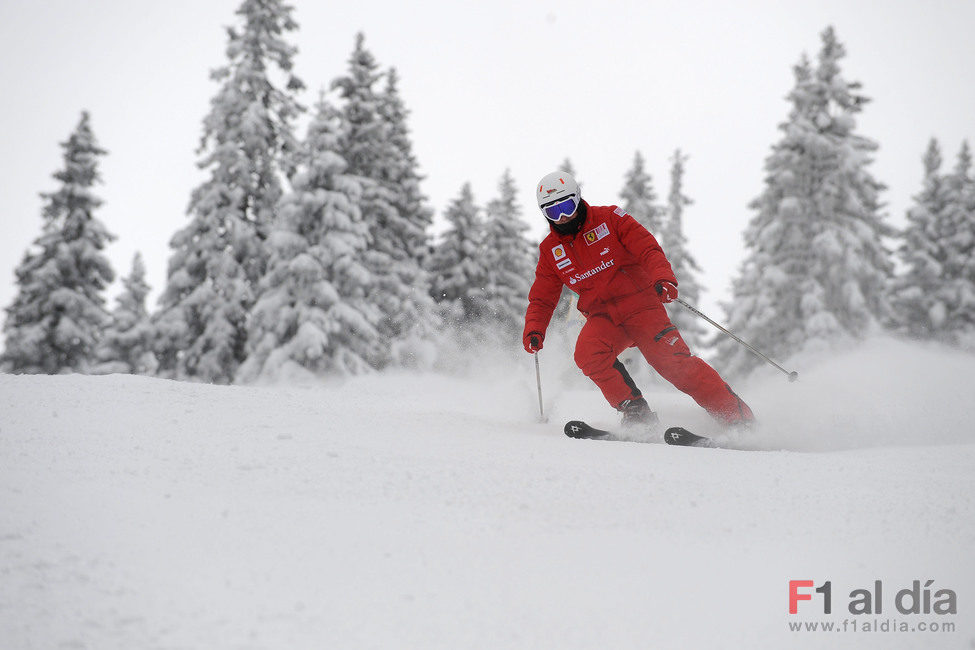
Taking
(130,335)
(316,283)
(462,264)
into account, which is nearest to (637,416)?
(316,283)

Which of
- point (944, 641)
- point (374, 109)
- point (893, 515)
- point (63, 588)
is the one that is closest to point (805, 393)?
point (893, 515)

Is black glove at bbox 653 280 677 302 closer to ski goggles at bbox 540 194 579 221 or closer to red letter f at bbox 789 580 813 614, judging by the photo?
ski goggles at bbox 540 194 579 221

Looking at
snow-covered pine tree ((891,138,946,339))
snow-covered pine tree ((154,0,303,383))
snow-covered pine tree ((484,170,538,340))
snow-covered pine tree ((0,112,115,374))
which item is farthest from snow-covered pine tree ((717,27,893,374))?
snow-covered pine tree ((0,112,115,374))

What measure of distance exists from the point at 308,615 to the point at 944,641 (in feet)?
5.84

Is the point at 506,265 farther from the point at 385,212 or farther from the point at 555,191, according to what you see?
the point at 555,191

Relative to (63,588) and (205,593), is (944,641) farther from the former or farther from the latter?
(63,588)

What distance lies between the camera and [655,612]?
1.94 m

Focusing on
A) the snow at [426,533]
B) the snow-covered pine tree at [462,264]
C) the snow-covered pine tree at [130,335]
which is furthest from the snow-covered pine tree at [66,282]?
the snow at [426,533]

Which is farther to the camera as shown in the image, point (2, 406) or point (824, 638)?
point (2, 406)

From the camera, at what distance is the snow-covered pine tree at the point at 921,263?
24000 mm

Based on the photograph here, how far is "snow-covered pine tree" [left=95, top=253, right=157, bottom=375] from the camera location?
749 inches

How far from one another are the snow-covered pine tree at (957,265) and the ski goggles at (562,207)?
23281 millimetres

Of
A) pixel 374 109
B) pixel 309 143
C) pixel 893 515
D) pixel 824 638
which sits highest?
pixel 374 109

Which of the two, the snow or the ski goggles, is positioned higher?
the ski goggles
